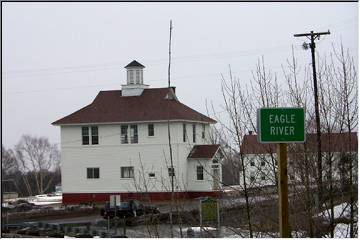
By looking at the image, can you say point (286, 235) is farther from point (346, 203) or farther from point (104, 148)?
point (104, 148)

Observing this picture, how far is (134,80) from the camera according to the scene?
176 feet

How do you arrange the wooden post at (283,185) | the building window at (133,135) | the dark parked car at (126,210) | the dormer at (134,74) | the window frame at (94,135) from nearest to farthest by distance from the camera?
the wooden post at (283,185), the dark parked car at (126,210), the building window at (133,135), the window frame at (94,135), the dormer at (134,74)

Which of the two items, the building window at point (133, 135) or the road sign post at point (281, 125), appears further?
the building window at point (133, 135)

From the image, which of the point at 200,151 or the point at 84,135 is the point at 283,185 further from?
the point at 84,135

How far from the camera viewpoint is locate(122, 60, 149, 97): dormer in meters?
53.2

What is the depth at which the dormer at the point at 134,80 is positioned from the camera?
53219mm

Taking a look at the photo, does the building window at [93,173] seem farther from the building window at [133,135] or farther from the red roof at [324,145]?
the red roof at [324,145]

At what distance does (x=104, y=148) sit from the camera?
1980 inches

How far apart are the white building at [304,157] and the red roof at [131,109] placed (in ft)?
124

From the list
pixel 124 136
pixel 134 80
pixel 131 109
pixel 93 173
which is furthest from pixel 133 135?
pixel 134 80

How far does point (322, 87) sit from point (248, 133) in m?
1.63

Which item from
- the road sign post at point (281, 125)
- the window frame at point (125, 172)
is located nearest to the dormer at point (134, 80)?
the window frame at point (125, 172)

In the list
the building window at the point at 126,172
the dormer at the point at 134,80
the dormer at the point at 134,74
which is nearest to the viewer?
the building window at the point at 126,172

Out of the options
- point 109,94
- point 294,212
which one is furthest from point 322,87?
point 109,94
